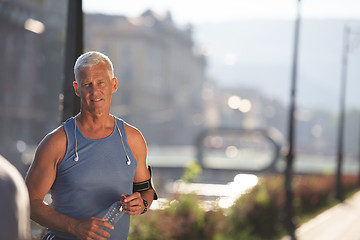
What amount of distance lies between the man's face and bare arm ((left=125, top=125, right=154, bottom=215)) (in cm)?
17

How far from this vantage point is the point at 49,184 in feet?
9.50

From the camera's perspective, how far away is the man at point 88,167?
2.88 meters

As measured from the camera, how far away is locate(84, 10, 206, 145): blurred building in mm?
151625

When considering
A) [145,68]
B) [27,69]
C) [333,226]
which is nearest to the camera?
[333,226]

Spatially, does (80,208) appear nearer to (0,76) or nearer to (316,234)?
(316,234)

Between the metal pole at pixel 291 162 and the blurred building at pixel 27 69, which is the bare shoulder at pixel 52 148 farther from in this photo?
the blurred building at pixel 27 69

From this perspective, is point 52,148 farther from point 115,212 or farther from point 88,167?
point 115,212

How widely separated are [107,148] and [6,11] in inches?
3231

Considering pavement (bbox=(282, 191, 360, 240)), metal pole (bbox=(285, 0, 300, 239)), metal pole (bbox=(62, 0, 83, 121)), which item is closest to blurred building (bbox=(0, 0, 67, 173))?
pavement (bbox=(282, 191, 360, 240))

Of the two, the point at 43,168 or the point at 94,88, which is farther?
the point at 94,88

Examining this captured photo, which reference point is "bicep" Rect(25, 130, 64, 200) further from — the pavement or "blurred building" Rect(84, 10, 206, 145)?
"blurred building" Rect(84, 10, 206, 145)

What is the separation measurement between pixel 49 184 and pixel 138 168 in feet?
1.54

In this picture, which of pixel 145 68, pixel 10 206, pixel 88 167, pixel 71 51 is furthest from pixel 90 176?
pixel 145 68

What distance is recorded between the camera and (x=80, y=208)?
2.94m
